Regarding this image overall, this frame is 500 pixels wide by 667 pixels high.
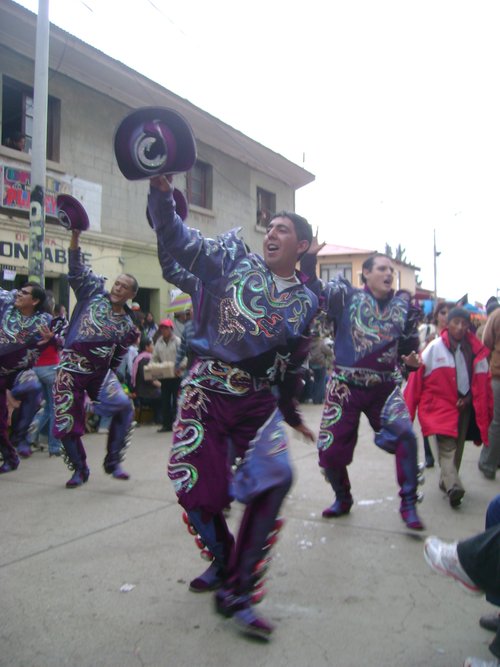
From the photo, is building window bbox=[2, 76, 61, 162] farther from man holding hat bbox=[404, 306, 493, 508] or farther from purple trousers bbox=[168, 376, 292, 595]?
purple trousers bbox=[168, 376, 292, 595]

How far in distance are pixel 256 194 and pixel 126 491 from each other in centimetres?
1432

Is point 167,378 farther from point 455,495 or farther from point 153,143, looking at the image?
point 153,143

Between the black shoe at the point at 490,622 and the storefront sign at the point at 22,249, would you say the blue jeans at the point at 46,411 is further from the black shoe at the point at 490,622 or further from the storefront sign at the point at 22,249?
the black shoe at the point at 490,622

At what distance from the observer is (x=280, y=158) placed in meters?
18.4

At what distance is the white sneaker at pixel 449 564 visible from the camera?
2346 mm

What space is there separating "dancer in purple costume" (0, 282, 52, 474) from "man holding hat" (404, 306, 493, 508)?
3.49 m

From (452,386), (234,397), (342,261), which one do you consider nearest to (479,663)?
(234,397)

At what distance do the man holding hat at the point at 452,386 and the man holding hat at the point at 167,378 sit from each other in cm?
446

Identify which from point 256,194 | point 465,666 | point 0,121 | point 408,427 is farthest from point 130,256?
point 465,666

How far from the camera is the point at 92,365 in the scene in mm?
5547

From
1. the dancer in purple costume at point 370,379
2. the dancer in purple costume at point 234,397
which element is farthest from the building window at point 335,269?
the dancer in purple costume at point 234,397

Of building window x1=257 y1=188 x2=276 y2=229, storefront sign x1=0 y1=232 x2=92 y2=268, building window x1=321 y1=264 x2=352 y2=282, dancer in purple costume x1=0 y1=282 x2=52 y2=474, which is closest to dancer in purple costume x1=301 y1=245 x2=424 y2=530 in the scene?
dancer in purple costume x1=0 y1=282 x2=52 y2=474

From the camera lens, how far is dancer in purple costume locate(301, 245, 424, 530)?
4375 millimetres

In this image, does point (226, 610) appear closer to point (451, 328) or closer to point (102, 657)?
point (102, 657)
